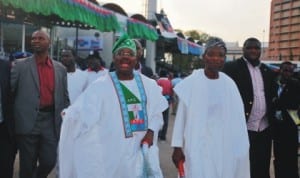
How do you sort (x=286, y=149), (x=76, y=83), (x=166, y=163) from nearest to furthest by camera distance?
1. (x=286, y=149)
2. (x=76, y=83)
3. (x=166, y=163)

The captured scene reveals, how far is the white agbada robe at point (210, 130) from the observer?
4.89 metres

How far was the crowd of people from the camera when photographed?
4.47 metres

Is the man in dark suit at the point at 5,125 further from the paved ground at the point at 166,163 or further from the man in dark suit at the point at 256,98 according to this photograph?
the man in dark suit at the point at 256,98

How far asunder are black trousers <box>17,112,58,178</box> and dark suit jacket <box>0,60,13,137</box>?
0.21 meters

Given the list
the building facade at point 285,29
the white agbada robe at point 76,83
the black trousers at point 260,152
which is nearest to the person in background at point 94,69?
the white agbada robe at point 76,83

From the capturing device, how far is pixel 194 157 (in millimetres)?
4891

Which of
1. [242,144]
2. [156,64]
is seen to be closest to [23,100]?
[242,144]

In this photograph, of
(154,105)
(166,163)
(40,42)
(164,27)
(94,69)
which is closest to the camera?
(154,105)

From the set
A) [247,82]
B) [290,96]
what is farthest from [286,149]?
[247,82]

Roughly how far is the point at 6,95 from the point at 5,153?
58cm

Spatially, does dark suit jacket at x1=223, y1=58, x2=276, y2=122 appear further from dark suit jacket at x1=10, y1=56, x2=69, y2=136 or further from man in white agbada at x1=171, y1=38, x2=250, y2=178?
dark suit jacket at x1=10, y1=56, x2=69, y2=136

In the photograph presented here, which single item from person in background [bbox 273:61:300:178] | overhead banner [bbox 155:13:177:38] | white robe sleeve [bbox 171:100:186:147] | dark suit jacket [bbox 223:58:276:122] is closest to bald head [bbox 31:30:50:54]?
white robe sleeve [bbox 171:100:186:147]

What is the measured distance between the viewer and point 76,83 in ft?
27.6

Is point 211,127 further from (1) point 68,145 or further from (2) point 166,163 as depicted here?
(2) point 166,163
